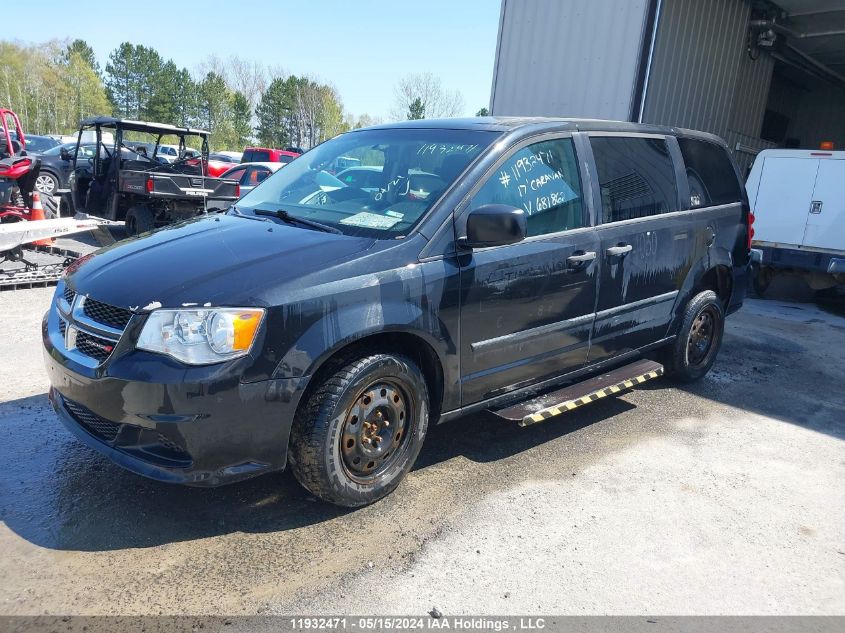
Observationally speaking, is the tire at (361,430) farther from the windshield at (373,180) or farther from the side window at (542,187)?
the side window at (542,187)

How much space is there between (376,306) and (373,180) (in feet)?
3.48

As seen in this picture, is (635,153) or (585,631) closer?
(585,631)

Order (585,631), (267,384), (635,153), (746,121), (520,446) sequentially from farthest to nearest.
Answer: (746,121) < (635,153) < (520,446) < (267,384) < (585,631)

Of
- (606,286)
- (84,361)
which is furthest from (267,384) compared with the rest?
(606,286)

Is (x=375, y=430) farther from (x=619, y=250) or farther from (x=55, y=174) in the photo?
(x=55, y=174)

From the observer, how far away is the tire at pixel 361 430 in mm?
2824

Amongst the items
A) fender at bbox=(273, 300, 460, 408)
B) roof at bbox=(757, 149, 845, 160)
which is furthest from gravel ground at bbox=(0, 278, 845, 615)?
roof at bbox=(757, 149, 845, 160)

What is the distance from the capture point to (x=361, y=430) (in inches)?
119

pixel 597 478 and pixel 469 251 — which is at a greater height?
pixel 469 251

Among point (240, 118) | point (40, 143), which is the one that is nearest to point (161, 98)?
point (240, 118)

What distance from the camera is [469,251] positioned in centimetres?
325

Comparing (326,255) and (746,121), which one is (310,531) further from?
(746,121)

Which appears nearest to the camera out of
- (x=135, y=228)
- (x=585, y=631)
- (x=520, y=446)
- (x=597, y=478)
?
(x=585, y=631)

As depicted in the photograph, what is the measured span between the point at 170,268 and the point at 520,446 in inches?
89.8
